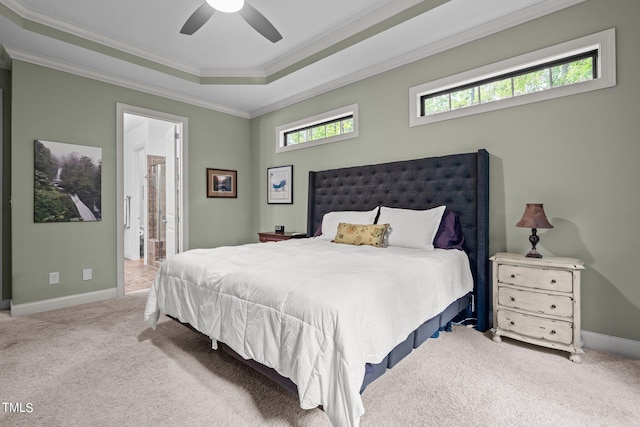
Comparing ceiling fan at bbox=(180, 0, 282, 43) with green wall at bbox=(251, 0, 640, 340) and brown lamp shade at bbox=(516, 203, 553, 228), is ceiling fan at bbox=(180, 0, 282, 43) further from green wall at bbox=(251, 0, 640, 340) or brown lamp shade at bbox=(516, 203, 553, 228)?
brown lamp shade at bbox=(516, 203, 553, 228)

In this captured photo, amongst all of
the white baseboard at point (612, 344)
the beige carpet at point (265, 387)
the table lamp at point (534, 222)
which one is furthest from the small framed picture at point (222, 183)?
the white baseboard at point (612, 344)

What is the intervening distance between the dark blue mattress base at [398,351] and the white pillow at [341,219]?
1.21 m

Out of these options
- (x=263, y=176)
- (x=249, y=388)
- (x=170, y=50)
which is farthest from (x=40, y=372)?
(x=263, y=176)

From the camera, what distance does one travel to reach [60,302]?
359 cm

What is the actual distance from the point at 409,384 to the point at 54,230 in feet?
13.3

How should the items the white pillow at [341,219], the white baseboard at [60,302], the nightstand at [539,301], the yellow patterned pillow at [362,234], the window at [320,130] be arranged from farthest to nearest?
the window at [320,130]
the white pillow at [341,219]
the white baseboard at [60,302]
the yellow patterned pillow at [362,234]
the nightstand at [539,301]

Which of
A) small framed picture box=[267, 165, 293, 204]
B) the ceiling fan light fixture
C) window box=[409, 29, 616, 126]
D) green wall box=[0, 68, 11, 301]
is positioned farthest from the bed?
green wall box=[0, 68, 11, 301]

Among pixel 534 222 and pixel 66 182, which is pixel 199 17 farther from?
pixel 534 222

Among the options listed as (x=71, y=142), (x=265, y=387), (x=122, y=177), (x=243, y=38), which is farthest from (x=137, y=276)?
(x=265, y=387)

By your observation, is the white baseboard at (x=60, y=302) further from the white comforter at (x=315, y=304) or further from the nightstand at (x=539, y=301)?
the nightstand at (x=539, y=301)

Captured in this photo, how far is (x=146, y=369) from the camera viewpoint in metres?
2.19

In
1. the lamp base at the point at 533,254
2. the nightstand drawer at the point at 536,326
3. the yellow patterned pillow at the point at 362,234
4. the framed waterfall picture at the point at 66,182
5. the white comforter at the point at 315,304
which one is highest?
the framed waterfall picture at the point at 66,182

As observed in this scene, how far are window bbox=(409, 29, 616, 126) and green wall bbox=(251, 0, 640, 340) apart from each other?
7cm

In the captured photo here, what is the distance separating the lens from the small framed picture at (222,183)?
16.5 ft
